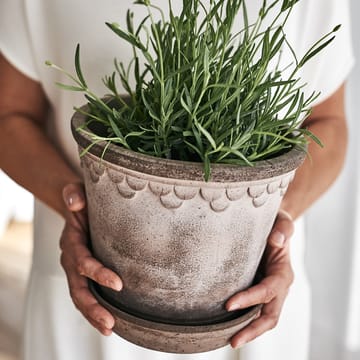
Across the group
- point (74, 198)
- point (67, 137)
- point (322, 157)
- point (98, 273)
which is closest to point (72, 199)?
point (74, 198)

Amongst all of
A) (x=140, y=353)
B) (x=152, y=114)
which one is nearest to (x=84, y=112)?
(x=152, y=114)

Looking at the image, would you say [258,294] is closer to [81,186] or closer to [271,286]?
[271,286]

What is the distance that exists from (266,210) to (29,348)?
558 millimetres

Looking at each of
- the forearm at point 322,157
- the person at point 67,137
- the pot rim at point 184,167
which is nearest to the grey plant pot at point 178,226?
the pot rim at point 184,167

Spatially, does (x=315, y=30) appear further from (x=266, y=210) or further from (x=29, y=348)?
(x=29, y=348)

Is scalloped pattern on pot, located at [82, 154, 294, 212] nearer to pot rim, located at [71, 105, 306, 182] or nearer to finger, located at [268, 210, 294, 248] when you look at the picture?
pot rim, located at [71, 105, 306, 182]

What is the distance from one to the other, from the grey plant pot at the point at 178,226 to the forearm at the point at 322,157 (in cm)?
26

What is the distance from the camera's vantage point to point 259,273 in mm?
613

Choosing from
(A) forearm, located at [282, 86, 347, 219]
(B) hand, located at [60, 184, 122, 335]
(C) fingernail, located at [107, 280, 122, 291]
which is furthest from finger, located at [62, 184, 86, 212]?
(A) forearm, located at [282, 86, 347, 219]

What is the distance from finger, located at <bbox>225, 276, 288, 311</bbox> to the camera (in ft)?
1.75

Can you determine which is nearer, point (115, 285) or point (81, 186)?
point (115, 285)

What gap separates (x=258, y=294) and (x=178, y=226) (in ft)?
0.37

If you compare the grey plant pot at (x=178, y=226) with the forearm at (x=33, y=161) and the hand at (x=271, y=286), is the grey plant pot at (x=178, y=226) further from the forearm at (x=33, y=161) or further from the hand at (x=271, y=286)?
the forearm at (x=33, y=161)

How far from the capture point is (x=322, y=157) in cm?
85
